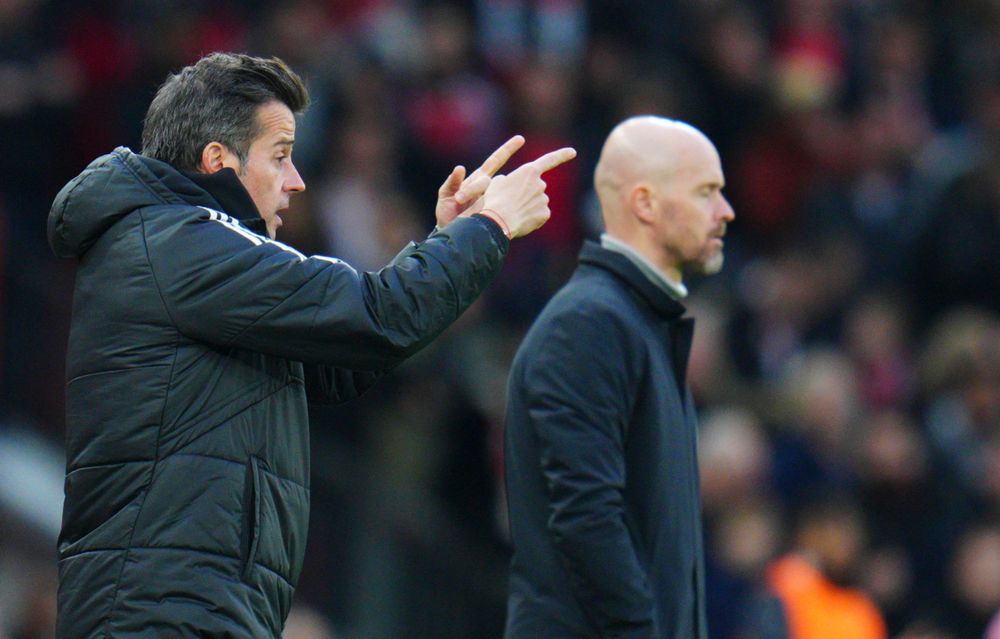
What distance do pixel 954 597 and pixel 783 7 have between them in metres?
5.20

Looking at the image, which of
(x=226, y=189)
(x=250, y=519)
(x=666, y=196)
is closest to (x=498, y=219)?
(x=226, y=189)

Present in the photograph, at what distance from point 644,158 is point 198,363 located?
65.2 inches

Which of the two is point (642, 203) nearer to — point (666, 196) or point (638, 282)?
point (666, 196)

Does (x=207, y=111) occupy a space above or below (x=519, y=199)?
above

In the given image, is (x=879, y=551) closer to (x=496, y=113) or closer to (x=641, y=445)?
(x=496, y=113)

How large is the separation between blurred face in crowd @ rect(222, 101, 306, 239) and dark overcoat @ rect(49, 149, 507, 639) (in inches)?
5.2

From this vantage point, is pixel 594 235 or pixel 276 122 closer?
pixel 276 122

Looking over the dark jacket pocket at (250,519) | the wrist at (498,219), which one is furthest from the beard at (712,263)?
the dark jacket pocket at (250,519)

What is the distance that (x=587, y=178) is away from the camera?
10094mm

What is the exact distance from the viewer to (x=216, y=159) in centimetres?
382

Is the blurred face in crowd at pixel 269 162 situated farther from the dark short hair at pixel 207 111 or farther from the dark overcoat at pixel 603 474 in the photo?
the dark overcoat at pixel 603 474

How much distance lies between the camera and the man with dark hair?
3533 mm

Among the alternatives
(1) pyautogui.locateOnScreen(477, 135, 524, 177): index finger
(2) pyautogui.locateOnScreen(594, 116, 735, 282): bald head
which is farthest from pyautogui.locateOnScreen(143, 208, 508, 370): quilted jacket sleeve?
(2) pyautogui.locateOnScreen(594, 116, 735, 282): bald head

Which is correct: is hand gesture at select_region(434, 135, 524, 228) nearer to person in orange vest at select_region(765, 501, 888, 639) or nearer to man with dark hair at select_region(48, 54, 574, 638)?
man with dark hair at select_region(48, 54, 574, 638)
